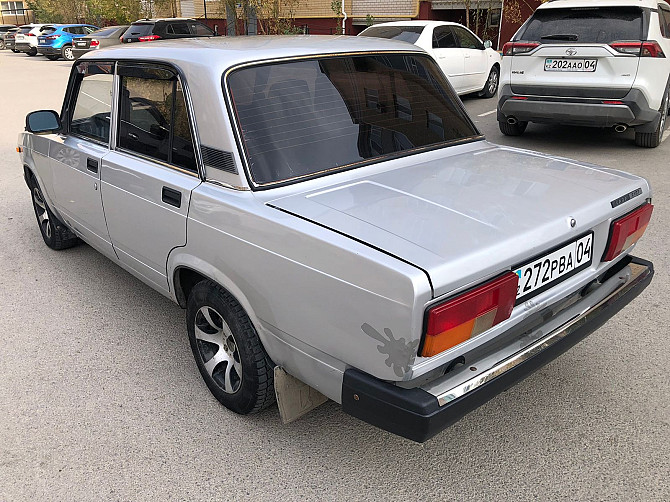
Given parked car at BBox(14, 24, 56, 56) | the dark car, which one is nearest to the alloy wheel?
the dark car

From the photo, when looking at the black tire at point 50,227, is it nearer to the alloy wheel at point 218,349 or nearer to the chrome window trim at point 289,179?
the alloy wheel at point 218,349

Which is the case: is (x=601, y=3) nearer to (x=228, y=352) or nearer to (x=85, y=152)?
(x=85, y=152)

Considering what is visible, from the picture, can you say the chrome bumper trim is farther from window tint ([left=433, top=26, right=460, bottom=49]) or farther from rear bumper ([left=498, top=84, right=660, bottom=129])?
window tint ([left=433, top=26, right=460, bottom=49])

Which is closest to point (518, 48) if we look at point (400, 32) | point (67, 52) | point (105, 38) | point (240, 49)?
point (400, 32)

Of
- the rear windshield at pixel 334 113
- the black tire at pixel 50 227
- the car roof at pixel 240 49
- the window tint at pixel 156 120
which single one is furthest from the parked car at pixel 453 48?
the window tint at pixel 156 120

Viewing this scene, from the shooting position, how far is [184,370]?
3307 mm

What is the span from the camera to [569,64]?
711cm

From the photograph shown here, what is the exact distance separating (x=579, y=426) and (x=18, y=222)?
17.3 feet

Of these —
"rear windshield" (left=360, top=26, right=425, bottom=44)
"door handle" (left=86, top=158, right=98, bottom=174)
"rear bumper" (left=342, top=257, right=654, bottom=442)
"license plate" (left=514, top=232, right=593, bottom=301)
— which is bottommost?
"rear bumper" (left=342, top=257, right=654, bottom=442)

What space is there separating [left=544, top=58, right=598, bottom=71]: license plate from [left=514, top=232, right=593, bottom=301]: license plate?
5.23 meters

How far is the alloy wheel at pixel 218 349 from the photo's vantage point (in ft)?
9.25

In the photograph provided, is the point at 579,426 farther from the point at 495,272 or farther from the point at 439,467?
the point at 495,272

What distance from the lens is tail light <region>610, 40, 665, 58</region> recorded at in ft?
22.4

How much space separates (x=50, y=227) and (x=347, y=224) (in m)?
Result: 3.60
